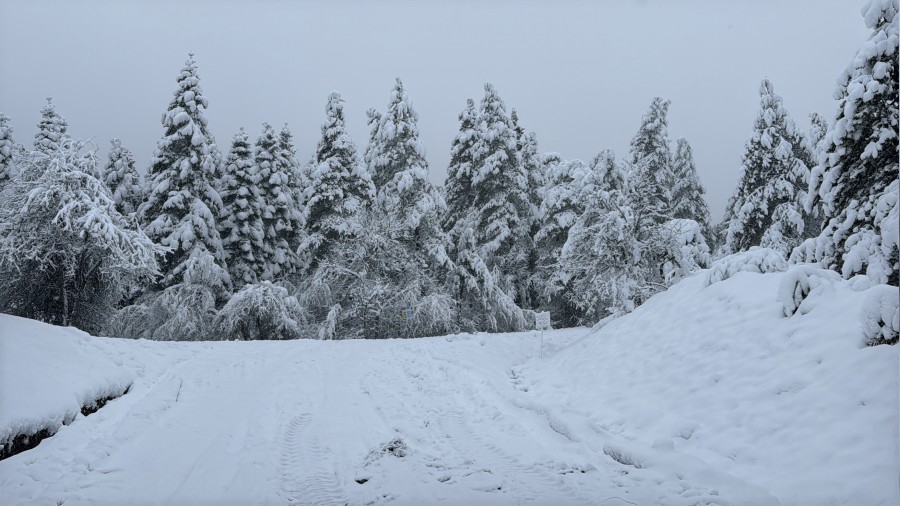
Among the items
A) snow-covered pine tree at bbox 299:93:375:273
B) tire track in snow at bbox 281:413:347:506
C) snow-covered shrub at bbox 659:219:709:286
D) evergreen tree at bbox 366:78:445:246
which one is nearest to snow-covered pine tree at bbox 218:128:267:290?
snow-covered pine tree at bbox 299:93:375:273

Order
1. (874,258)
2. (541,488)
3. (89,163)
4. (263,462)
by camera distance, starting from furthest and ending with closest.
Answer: (89,163) < (874,258) < (263,462) < (541,488)

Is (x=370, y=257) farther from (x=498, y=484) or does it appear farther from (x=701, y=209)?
(x=701, y=209)

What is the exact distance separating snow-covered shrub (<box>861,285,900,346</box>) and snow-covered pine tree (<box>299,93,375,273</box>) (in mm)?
19076

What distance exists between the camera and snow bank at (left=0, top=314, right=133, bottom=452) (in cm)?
661

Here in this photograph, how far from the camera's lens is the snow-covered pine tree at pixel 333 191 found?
23.6m

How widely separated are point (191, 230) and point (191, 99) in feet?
20.6

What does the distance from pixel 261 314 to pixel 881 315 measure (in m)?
19.4

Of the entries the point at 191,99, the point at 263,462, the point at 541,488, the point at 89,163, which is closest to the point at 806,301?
the point at 541,488

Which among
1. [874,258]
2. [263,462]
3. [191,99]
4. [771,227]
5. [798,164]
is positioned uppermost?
[191,99]

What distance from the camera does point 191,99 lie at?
23.5 meters

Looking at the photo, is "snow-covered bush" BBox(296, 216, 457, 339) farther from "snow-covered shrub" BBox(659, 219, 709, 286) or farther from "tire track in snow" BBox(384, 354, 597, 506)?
"tire track in snow" BBox(384, 354, 597, 506)

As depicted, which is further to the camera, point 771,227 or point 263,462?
point 771,227

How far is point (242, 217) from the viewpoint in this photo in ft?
84.2

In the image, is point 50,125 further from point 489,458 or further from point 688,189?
point 688,189
